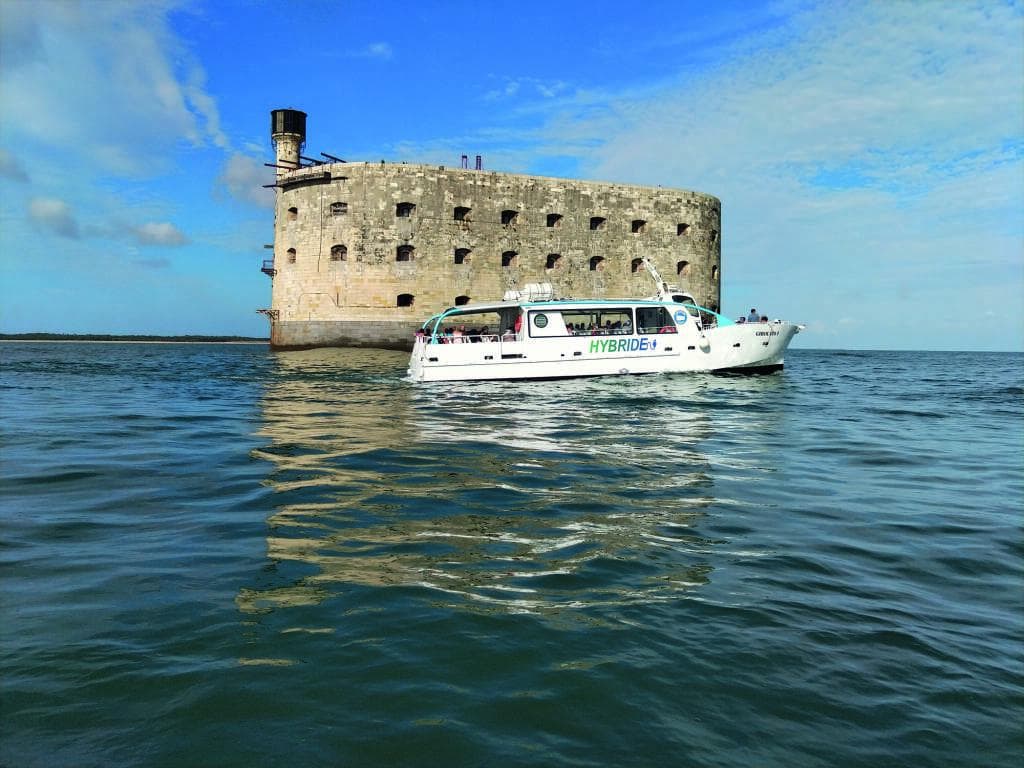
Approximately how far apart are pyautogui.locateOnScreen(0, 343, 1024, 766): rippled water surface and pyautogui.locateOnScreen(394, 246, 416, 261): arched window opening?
30.4 m

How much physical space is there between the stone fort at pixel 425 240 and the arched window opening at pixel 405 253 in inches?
2.2

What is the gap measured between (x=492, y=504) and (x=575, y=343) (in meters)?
15.0

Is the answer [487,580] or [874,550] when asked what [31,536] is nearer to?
[487,580]

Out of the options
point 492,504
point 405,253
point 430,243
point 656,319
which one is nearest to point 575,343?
point 656,319

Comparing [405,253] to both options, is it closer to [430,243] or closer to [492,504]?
[430,243]

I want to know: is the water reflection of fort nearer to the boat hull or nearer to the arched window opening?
the boat hull

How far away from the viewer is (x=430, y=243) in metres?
38.0

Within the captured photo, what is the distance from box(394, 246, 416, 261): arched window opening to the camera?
37.9 metres

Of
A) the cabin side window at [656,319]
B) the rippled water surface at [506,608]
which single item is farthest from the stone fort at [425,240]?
the rippled water surface at [506,608]

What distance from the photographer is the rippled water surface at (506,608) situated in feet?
8.10

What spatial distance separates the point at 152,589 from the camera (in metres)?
3.72

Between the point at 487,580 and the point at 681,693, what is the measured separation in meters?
1.44

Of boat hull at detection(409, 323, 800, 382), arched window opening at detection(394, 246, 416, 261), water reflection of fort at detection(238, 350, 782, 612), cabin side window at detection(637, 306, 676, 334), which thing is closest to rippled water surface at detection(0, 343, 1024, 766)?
water reflection of fort at detection(238, 350, 782, 612)

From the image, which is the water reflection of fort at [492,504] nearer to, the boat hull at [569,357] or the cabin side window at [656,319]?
the boat hull at [569,357]
